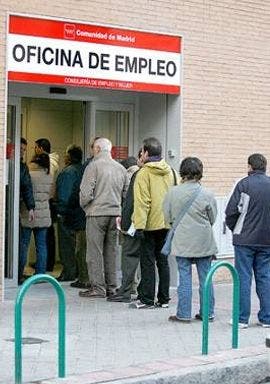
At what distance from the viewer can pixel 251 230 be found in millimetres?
10172

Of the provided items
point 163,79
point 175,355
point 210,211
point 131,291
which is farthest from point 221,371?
point 163,79

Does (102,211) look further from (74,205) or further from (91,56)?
(91,56)

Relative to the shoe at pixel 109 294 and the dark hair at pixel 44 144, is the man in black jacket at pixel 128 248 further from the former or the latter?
the dark hair at pixel 44 144

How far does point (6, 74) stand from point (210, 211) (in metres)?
3.13

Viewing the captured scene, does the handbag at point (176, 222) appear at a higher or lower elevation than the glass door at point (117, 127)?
lower

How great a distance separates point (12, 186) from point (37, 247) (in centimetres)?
101

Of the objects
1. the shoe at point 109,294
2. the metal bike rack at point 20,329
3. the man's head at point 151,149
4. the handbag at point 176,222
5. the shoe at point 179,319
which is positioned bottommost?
the shoe at point 179,319

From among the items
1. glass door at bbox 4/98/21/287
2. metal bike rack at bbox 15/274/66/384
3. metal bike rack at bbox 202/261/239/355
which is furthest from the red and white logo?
metal bike rack at bbox 15/274/66/384

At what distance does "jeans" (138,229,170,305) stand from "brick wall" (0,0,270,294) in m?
2.59

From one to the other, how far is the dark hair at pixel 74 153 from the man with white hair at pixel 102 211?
3.41 ft

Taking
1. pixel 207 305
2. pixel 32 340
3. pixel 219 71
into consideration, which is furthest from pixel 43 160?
pixel 207 305

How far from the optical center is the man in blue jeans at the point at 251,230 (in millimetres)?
10164

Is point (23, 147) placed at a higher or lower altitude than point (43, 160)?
higher

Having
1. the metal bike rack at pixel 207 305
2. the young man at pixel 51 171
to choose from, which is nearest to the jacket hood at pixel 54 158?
the young man at pixel 51 171
